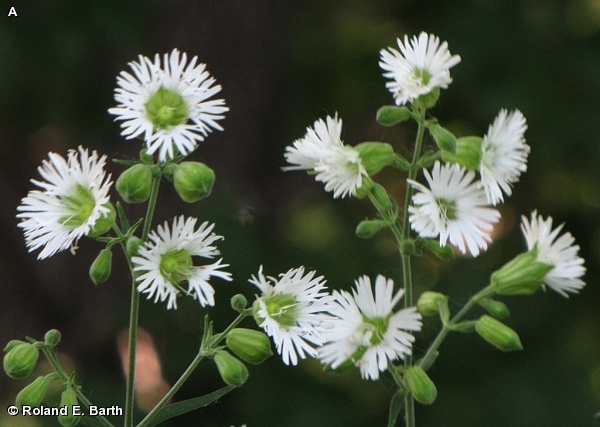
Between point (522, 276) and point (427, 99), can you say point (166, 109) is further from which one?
point (522, 276)

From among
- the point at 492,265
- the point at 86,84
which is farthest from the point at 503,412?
the point at 86,84

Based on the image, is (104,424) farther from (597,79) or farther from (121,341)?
(597,79)

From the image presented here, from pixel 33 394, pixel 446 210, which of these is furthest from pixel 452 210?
pixel 33 394

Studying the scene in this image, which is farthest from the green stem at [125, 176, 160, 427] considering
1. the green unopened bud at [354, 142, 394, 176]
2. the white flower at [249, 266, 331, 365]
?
the green unopened bud at [354, 142, 394, 176]

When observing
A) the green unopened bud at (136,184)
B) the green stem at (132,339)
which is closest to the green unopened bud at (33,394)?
the green stem at (132,339)

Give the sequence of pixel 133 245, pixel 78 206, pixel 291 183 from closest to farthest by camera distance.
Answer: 1. pixel 133 245
2. pixel 78 206
3. pixel 291 183

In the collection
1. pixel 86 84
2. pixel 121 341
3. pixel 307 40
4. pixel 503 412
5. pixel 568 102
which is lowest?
pixel 503 412
